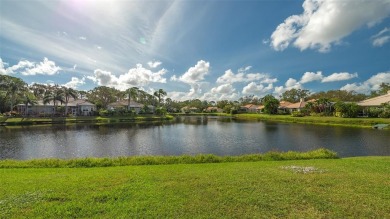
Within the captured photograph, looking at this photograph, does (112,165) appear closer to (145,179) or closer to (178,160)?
(178,160)

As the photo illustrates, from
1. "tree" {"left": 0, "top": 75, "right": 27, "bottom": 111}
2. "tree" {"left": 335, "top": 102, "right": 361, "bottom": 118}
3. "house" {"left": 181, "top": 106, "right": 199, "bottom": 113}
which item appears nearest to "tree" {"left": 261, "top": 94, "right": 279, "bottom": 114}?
"tree" {"left": 335, "top": 102, "right": 361, "bottom": 118}

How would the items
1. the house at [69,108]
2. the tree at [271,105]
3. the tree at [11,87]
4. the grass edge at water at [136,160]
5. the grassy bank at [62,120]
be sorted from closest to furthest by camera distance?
the grass edge at water at [136,160], the grassy bank at [62,120], the tree at [11,87], the house at [69,108], the tree at [271,105]

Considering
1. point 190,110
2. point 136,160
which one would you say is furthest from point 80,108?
point 136,160

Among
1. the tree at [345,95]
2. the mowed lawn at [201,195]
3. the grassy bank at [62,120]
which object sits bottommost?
the mowed lawn at [201,195]

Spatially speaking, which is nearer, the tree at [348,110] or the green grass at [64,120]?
the green grass at [64,120]

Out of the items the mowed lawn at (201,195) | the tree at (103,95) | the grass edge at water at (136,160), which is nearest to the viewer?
the mowed lawn at (201,195)

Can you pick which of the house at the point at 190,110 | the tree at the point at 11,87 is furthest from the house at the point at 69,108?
the house at the point at 190,110

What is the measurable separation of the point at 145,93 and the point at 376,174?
90.2 m

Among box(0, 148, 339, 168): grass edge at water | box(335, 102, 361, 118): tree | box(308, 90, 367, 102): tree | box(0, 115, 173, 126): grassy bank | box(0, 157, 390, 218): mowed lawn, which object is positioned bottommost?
box(0, 148, 339, 168): grass edge at water

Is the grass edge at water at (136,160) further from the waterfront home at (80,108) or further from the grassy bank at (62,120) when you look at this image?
the waterfront home at (80,108)

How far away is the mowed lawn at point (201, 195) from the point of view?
553 centimetres

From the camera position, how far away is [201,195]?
6.68 m

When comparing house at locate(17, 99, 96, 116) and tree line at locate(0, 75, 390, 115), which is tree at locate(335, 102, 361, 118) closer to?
tree line at locate(0, 75, 390, 115)

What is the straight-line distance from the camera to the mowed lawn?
5531 millimetres
